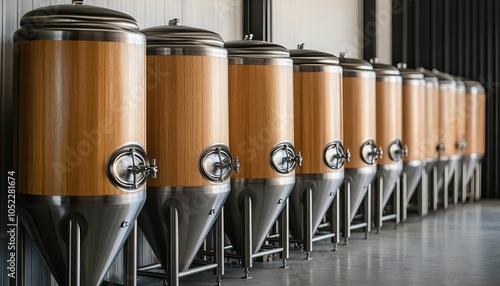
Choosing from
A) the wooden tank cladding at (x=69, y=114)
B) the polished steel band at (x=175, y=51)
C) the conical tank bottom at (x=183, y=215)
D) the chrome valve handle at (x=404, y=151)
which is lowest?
the conical tank bottom at (x=183, y=215)

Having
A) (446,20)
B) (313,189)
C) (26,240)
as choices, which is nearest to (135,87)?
(26,240)

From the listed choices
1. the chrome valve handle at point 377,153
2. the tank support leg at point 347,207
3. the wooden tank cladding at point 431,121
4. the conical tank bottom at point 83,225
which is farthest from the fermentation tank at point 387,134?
the conical tank bottom at point 83,225

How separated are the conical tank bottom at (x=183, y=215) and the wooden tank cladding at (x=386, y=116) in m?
3.94

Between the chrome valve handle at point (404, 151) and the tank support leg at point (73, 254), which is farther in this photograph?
the chrome valve handle at point (404, 151)

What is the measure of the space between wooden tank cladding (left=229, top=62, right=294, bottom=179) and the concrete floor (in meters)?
0.98

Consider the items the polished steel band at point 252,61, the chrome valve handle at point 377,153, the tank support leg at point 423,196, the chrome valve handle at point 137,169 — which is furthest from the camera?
the tank support leg at point 423,196

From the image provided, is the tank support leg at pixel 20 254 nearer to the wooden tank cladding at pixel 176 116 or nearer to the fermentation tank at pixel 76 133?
the fermentation tank at pixel 76 133

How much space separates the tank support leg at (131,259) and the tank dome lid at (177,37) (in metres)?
1.43

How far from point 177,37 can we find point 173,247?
5.15 ft

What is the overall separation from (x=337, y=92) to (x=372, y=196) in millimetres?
2427

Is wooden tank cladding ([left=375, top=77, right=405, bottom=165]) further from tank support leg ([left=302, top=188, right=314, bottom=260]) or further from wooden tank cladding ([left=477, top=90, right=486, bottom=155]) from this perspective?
wooden tank cladding ([left=477, top=90, right=486, bottom=155])

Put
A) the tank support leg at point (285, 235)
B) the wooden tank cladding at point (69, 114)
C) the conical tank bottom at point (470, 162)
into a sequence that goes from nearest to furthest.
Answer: the wooden tank cladding at point (69, 114) → the tank support leg at point (285, 235) → the conical tank bottom at point (470, 162)

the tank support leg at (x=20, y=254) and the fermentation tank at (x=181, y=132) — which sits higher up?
the fermentation tank at (x=181, y=132)

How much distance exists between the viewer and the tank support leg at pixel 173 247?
577cm
